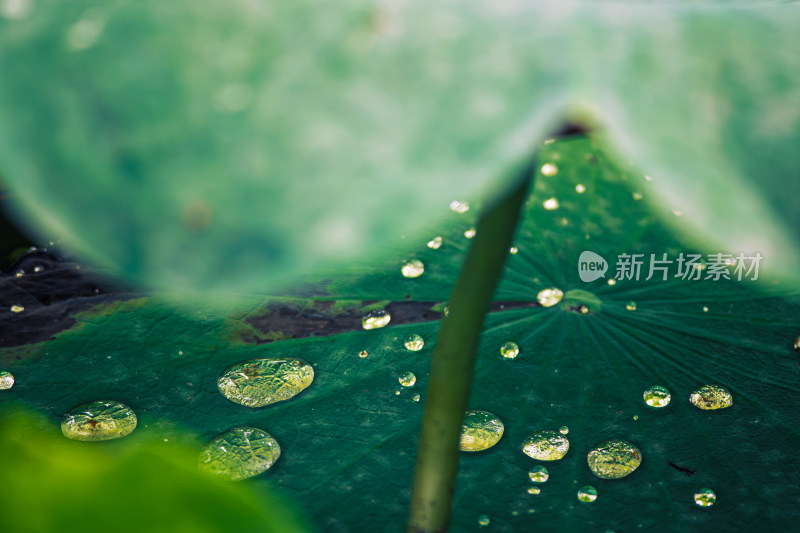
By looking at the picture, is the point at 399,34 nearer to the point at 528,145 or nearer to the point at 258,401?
the point at 528,145

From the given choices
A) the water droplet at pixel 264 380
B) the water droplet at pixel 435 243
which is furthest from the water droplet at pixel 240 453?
the water droplet at pixel 435 243

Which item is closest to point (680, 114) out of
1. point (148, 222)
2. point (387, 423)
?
point (148, 222)

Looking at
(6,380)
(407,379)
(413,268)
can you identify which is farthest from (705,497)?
(6,380)

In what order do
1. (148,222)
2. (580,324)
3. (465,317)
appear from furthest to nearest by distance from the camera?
(580,324)
(465,317)
(148,222)

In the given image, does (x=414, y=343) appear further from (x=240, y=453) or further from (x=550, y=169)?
(x=550, y=169)

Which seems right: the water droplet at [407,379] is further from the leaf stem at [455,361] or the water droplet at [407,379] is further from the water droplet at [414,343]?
the leaf stem at [455,361]
